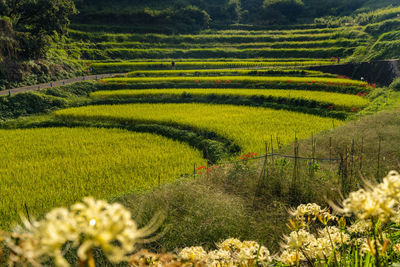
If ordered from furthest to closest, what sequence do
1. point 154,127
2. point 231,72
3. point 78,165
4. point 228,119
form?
point 231,72 → point 228,119 → point 154,127 → point 78,165

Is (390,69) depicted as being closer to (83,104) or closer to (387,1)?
(83,104)

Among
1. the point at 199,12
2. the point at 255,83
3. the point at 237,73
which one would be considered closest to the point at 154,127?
the point at 255,83

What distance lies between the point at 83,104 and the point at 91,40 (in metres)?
19.2

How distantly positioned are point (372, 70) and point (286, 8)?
103 ft

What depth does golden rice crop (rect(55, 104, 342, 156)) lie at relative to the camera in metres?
10.9

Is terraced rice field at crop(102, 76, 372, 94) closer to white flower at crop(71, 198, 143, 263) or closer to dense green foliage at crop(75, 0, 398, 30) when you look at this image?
white flower at crop(71, 198, 143, 263)

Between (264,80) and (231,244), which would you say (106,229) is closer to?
(231,244)

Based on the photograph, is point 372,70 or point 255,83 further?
point 255,83

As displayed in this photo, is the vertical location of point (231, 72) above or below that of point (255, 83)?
above

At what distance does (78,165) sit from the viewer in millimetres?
9344

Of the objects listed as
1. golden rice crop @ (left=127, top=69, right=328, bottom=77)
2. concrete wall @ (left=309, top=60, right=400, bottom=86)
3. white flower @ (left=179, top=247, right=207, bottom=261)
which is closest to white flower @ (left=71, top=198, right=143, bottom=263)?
white flower @ (left=179, top=247, right=207, bottom=261)

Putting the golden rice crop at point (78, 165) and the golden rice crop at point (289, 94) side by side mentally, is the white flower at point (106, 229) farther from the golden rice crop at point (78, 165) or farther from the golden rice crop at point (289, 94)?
the golden rice crop at point (289, 94)

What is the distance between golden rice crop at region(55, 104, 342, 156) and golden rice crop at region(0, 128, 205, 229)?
1469 millimetres

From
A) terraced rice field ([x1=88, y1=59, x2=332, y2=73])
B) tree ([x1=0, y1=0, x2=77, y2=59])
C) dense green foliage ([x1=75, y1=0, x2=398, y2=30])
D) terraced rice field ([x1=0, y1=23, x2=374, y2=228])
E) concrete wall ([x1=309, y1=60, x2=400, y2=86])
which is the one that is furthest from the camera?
dense green foliage ([x1=75, y1=0, x2=398, y2=30])
